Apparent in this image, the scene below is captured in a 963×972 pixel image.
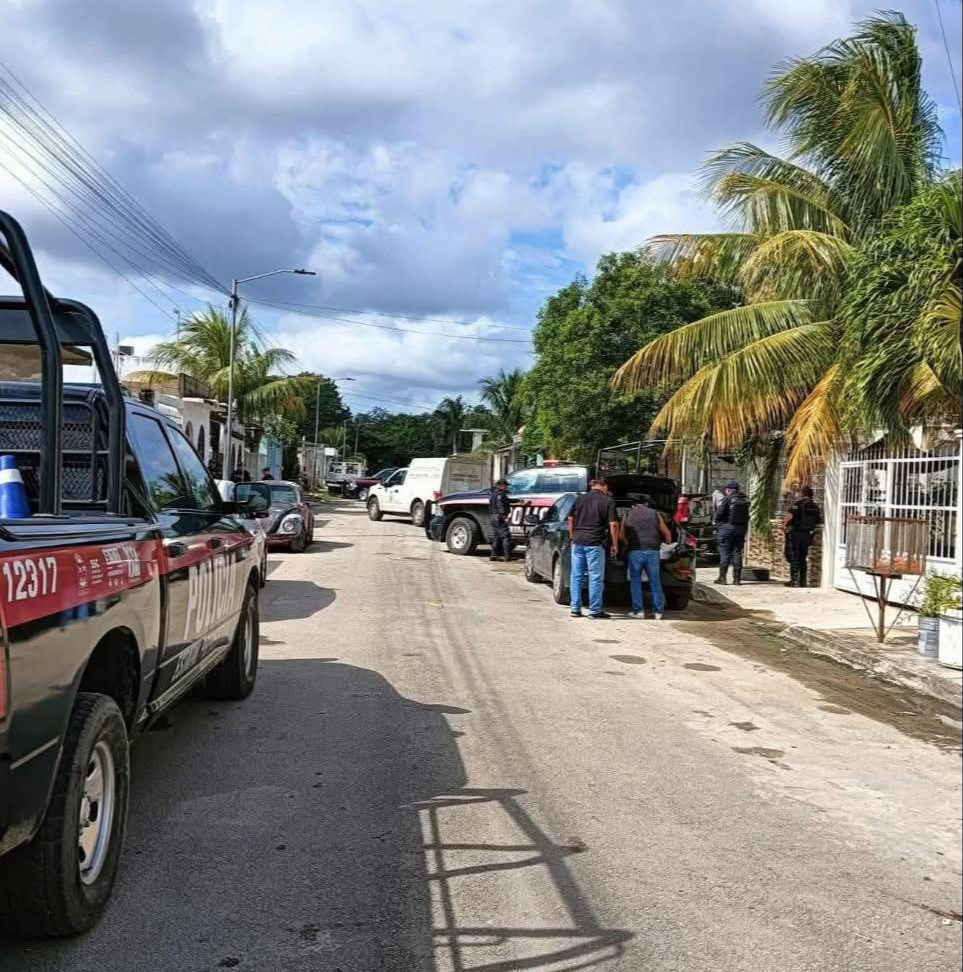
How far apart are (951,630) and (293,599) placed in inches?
304

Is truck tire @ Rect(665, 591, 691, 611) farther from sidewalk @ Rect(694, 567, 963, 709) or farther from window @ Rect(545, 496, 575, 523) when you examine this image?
window @ Rect(545, 496, 575, 523)

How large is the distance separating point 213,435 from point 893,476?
2561 cm

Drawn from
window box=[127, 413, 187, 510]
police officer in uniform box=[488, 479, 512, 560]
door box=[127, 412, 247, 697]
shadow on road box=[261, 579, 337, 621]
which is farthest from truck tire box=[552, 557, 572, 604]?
window box=[127, 413, 187, 510]

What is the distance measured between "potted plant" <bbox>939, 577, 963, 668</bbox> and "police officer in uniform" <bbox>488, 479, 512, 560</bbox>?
35.1 feet

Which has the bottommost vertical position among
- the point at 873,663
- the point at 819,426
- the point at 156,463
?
the point at 873,663

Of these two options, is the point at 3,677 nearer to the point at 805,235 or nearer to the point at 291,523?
the point at 805,235

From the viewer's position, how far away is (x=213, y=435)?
112ft

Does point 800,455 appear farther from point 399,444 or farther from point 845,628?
point 399,444

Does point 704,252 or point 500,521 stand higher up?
point 704,252

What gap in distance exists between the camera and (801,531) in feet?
51.3

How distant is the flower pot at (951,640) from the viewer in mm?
8766

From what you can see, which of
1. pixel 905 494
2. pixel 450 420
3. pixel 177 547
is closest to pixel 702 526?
pixel 905 494

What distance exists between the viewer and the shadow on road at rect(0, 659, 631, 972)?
341 centimetres

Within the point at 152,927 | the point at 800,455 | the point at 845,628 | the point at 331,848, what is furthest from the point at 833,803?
the point at 800,455
